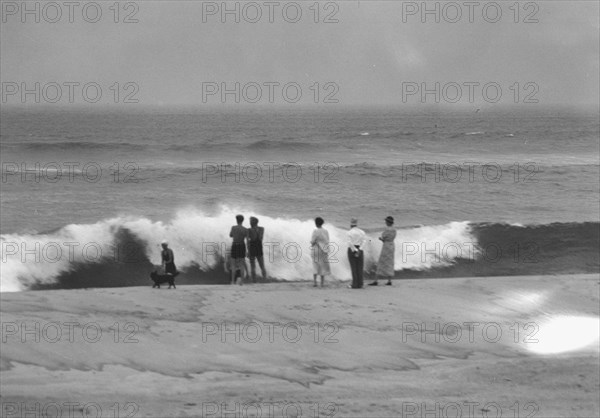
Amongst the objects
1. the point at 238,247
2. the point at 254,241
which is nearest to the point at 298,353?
the point at 238,247

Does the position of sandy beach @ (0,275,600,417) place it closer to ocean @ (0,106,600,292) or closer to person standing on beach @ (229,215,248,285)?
person standing on beach @ (229,215,248,285)

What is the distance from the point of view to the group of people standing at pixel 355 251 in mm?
15330

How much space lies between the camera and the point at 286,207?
99.0 feet

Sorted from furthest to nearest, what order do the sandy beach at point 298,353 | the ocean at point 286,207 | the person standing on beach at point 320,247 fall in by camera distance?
the ocean at point 286,207, the person standing on beach at point 320,247, the sandy beach at point 298,353

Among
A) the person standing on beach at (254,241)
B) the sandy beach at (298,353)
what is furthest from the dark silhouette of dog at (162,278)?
the person standing on beach at (254,241)

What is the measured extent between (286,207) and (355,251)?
49.2ft

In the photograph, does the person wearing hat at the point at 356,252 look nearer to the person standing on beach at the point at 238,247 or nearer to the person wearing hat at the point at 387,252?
the person wearing hat at the point at 387,252

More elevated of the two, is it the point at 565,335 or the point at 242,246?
the point at 242,246

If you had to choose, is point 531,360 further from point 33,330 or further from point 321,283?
point 33,330

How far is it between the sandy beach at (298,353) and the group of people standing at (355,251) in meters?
0.50

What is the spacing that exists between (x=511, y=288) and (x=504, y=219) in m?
12.2

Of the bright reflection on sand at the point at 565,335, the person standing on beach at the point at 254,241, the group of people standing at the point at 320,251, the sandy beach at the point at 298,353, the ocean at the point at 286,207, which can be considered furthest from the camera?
the ocean at the point at 286,207

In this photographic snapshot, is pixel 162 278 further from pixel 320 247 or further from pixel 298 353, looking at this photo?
pixel 298 353

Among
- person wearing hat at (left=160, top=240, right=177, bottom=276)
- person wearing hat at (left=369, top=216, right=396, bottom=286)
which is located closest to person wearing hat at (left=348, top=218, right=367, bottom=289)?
person wearing hat at (left=369, top=216, right=396, bottom=286)
